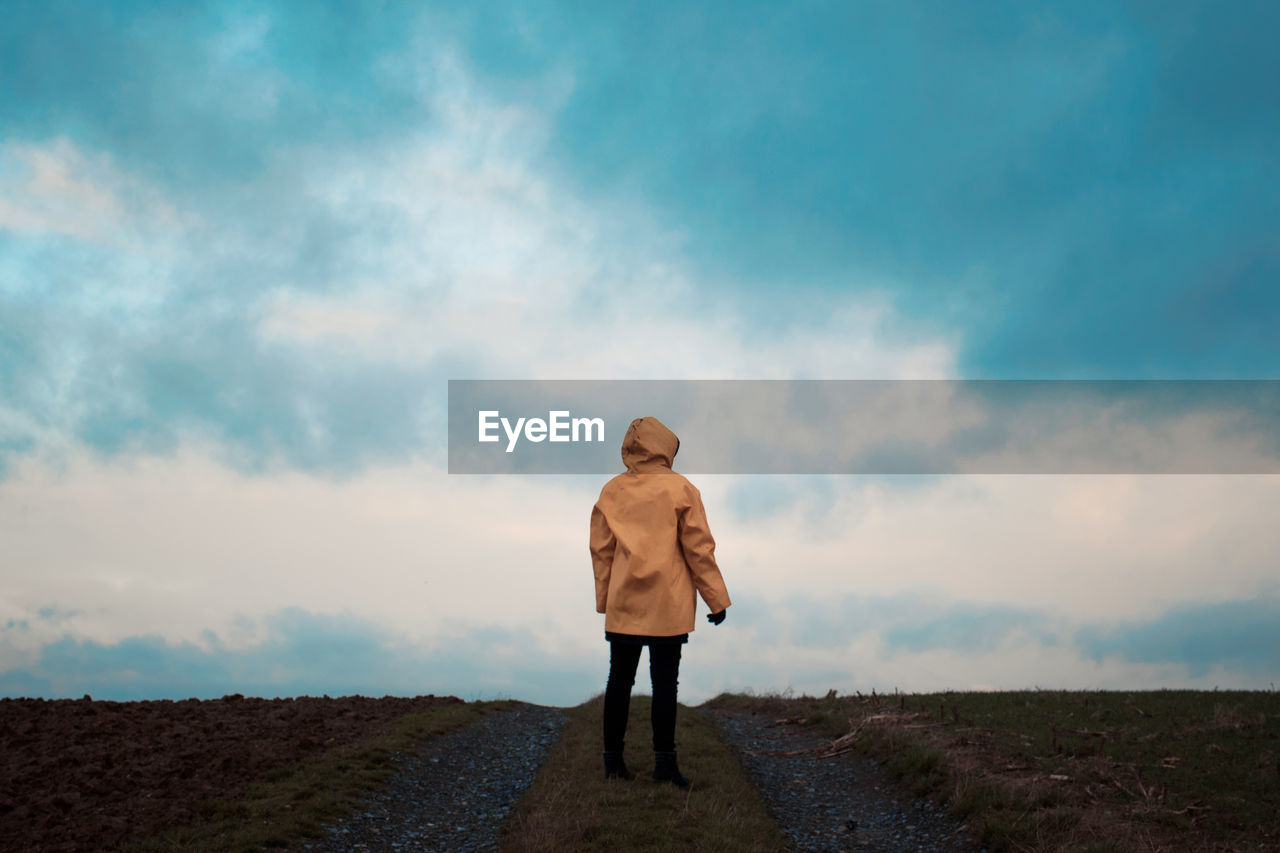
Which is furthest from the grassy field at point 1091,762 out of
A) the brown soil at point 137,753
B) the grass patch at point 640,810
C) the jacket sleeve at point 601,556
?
the brown soil at point 137,753

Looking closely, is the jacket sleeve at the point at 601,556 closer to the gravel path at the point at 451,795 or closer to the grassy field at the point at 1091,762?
the gravel path at the point at 451,795

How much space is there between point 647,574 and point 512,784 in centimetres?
471

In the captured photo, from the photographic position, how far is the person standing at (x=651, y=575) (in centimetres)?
991

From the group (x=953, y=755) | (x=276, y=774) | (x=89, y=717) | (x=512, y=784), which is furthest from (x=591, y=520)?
(x=89, y=717)

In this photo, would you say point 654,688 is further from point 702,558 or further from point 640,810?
point 702,558

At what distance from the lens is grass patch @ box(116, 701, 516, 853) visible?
8609mm

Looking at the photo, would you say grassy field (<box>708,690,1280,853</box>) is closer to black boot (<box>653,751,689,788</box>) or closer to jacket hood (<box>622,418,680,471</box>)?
black boot (<box>653,751,689,788</box>)

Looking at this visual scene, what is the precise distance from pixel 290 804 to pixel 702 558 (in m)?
5.72

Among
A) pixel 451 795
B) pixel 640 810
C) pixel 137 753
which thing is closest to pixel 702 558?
pixel 640 810

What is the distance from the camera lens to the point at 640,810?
364 inches

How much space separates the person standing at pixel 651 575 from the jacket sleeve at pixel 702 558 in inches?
0.5

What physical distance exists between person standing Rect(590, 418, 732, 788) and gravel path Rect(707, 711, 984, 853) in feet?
6.12

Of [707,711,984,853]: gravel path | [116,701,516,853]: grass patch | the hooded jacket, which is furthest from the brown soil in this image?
[707,711,984,853]: gravel path

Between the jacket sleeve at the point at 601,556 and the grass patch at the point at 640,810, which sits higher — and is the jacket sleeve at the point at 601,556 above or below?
above
